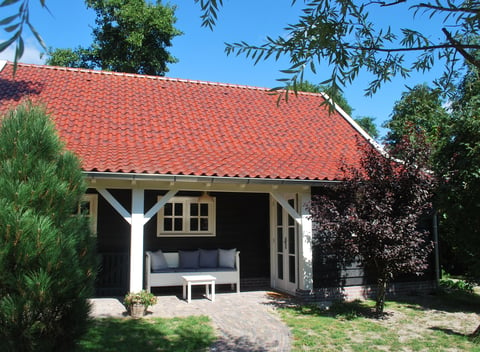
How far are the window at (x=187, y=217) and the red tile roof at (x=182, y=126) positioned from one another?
166cm

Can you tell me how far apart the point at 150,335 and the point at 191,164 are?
3.39 m

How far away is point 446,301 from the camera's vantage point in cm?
963

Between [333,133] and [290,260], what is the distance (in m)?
3.99

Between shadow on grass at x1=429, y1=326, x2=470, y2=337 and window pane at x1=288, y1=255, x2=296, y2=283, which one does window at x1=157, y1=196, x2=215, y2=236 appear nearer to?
window pane at x1=288, y1=255, x2=296, y2=283

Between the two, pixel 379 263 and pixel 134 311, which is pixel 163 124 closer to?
pixel 134 311

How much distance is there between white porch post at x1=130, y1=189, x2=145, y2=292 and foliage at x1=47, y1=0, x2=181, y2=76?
572 inches

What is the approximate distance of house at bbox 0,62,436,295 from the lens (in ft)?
27.8

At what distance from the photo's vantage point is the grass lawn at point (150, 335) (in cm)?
580

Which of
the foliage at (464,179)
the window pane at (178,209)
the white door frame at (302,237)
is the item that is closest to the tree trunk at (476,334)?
the foliage at (464,179)

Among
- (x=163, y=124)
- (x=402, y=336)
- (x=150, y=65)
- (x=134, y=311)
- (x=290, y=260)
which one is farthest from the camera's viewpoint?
(x=150, y=65)

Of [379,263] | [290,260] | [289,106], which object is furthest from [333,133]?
[379,263]

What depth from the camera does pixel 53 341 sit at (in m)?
3.71

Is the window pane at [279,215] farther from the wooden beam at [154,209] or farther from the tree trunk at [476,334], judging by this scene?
the tree trunk at [476,334]

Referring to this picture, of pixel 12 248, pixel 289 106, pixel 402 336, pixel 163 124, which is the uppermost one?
pixel 289 106
